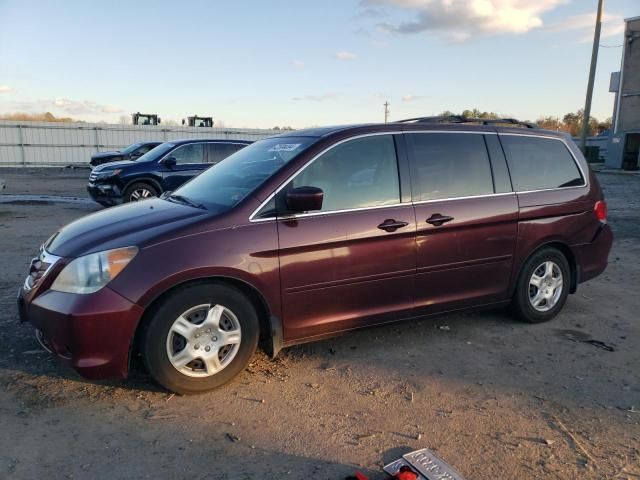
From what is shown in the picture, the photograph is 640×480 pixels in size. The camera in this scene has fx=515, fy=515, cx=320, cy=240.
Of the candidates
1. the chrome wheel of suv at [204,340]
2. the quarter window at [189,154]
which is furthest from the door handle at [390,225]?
the quarter window at [189,154]

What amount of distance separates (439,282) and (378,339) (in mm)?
735

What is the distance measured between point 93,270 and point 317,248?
4.78 ft

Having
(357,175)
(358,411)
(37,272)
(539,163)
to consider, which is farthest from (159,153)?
(358,411)

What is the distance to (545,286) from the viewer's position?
4.85 meters

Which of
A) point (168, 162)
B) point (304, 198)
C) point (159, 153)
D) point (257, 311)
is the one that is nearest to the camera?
point (304, 198)

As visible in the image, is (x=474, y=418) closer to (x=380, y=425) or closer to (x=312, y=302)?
(x=380, y=425)

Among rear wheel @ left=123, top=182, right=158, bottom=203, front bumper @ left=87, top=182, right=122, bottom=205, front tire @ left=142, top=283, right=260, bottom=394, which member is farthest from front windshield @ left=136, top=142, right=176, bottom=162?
front tire @ left=142, top=283, right=260, bottom=394

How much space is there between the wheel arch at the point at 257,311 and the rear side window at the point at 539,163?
8.27 feet

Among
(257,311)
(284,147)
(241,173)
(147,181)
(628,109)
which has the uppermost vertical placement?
(628,109)

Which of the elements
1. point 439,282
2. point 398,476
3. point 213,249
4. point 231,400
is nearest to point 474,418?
point 398,476

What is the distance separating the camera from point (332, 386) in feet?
11.8

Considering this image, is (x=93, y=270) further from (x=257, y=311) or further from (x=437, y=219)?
(x=437, y=219)

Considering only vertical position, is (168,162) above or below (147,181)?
above

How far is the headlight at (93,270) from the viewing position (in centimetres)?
315
